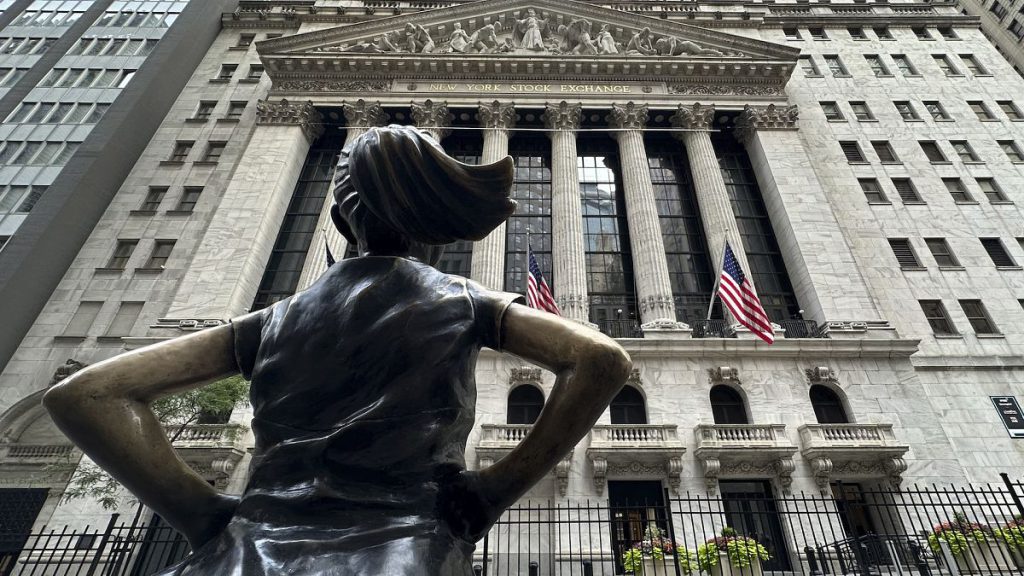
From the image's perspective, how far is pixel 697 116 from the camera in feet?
95.3

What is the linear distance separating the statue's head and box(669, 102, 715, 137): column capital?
29.9 m

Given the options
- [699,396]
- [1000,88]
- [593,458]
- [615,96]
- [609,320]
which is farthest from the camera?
[1000,88]

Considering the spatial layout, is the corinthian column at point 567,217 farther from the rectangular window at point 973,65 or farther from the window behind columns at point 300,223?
the rectangular window at point 973,65

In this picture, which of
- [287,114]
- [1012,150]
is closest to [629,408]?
[287,114]

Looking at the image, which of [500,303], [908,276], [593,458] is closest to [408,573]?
[500,303]

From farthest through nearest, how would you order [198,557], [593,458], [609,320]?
1. [609,320]
2. [593,458]
3. [198,557]

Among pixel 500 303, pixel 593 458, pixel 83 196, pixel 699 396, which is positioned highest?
pixel 83 196

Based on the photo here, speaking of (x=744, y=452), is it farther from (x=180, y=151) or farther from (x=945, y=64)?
(x=945, y=64)

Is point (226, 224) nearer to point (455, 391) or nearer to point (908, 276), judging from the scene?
point (455, 391)

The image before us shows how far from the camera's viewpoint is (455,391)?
6.79 ft

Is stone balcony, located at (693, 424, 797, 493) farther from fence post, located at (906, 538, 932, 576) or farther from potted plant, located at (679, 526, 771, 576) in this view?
fence post, located at (906, 538, 932, 576)

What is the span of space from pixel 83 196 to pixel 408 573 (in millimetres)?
33078

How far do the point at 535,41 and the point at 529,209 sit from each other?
11776 millimetres

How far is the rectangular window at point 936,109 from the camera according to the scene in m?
30.9
